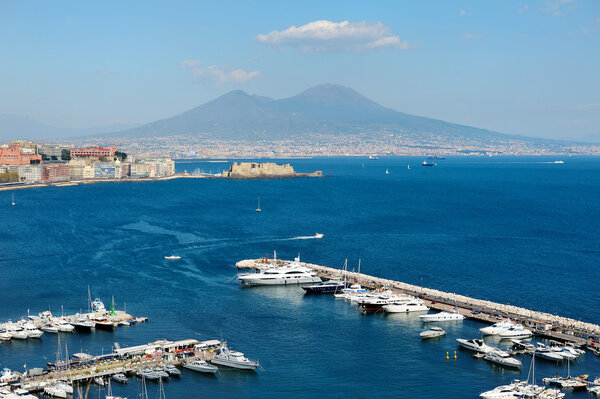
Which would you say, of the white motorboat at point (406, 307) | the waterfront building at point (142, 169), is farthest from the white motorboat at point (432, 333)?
the waterfront building at point (142, 169)

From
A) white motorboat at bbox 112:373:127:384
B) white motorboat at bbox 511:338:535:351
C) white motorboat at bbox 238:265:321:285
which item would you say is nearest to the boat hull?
white motorboat at bbox 112:373:127:384

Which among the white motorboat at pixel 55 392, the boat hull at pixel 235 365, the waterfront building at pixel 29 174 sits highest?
the waterfront building at pixel 29 174

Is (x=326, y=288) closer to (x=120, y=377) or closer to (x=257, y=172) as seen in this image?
(x=120, y=377)

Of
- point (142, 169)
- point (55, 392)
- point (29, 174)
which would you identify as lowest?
point (55, 392)

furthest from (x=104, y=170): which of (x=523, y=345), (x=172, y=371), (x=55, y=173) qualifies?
(x=523, y=345)

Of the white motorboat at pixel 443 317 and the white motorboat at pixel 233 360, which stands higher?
the white motorboat at pixel 443 317

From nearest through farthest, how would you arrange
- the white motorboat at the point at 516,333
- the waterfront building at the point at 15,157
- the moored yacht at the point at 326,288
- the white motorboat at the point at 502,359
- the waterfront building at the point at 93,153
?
the white motorboat at the point at 502,359 < the white motorboat at the point at 516,333 < the moored yacht at the point at 326,288 < the waterfront building at the point at 15,157 < the waterfront building at the point at 93,153

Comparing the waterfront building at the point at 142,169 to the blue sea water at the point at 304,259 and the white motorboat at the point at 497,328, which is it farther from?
the white motorboat at the point at 497,328
